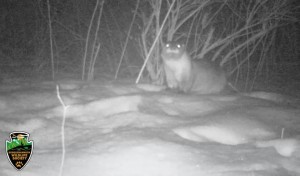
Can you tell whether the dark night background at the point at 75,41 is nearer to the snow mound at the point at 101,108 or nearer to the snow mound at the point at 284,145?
the snow mound at the point at 101,108

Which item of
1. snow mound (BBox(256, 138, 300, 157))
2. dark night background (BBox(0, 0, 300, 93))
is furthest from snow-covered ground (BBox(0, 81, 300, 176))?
dark night background (BBox(0, 0, 300, 93))

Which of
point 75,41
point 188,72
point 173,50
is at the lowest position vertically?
point 188,72

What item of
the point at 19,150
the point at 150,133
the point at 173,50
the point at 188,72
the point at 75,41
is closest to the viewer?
the point at 19,150

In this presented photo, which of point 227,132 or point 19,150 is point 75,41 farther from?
point 19,150

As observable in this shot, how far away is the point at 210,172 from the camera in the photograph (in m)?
2.00

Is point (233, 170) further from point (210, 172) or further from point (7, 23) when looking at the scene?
point (7, 23)

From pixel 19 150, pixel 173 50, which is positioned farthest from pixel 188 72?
pixel 19 150

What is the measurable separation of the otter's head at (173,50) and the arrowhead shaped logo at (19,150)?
2851 millimetres

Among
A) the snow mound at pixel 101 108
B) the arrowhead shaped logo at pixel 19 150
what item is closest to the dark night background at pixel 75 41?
the snow mound at pixel 101 108

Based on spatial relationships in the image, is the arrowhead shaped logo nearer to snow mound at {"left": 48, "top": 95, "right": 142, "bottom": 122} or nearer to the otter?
snow mound at {"left": 48, "top": 95, "right": 142, "bottom": 122}

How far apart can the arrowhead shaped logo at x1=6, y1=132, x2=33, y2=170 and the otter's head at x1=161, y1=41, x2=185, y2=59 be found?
2851 mm

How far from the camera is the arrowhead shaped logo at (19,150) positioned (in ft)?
6.54

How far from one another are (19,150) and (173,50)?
308 centimetres

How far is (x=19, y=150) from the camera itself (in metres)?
2.09
